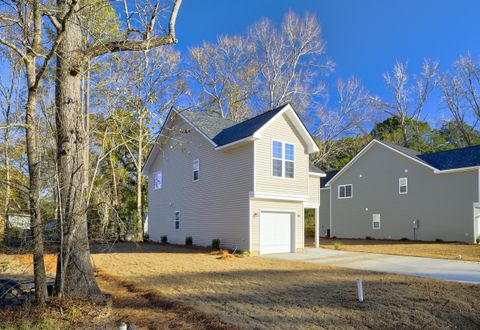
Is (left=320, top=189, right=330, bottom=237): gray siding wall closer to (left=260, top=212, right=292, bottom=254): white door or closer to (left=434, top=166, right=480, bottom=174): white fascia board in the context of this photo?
(left=434, top=166, right=480, bottom=174): white fascia board

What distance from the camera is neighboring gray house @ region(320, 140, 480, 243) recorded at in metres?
23.9

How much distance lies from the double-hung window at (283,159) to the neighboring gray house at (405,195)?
38.0 ft

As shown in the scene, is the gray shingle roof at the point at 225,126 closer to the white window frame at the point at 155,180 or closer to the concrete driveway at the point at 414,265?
the white window frame at the point at 155,180

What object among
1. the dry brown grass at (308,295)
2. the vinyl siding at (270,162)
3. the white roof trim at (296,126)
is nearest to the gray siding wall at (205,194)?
the vinyl siding at (270,162)

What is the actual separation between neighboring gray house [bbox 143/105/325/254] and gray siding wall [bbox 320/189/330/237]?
37.6 ft

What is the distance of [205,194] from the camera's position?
20.2m

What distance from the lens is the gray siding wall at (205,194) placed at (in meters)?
17.8

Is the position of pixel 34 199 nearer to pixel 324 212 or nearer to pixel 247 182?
pixel 247 182

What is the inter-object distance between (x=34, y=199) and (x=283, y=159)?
43.0 feet

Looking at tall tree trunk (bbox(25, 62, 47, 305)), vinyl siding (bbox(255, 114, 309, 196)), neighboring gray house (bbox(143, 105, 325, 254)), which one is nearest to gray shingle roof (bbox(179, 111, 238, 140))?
neighboring gray house (bbox(143, 105, 325, 254))

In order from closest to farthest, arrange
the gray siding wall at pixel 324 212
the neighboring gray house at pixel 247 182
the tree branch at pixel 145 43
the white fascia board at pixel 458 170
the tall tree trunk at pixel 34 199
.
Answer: the tall tree trunk at pixel 34 199
the tree branch at pixel 145 43
the neighboring gray house at pixel 247 182
the white fascia board at pixel 458 170
the gray siding wall at pixel 324 212

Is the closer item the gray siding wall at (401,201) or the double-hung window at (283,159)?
the double-hung window at (283,159)

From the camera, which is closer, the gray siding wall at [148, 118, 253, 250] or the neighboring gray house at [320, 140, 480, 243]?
the gray siding wall at [148, 118, 253, 250]

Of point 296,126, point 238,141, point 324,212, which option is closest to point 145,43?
point 238,141
